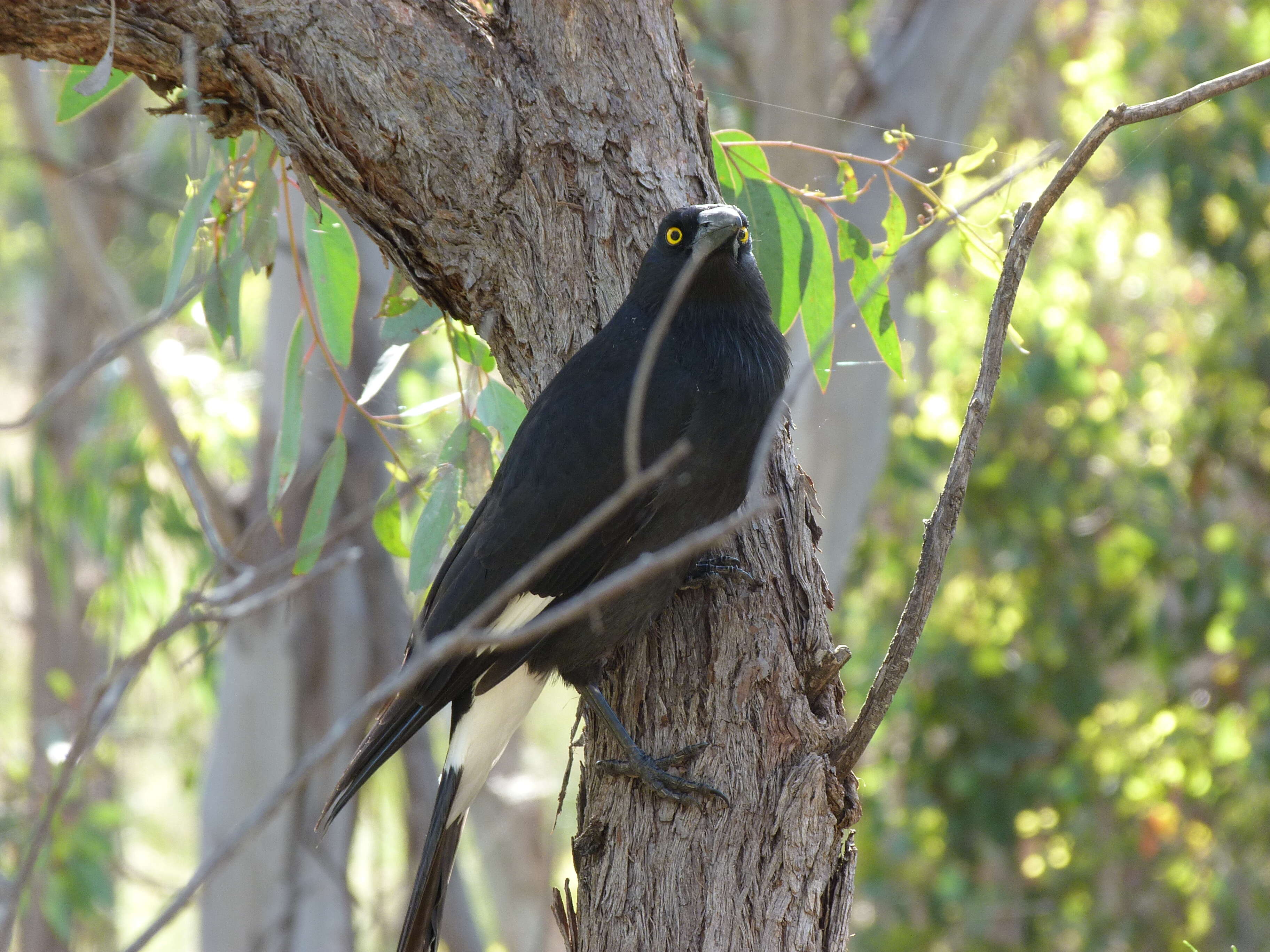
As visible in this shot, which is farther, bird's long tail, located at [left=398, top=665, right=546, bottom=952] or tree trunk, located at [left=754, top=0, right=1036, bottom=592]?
tree trunk, located at [left=754, top=0, right=1036, bottom=592]

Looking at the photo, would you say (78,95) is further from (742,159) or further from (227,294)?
(742,159)

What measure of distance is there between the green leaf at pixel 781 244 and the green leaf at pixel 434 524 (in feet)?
1.46

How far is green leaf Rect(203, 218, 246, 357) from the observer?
162 cm

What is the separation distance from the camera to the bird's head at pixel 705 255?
124 cm

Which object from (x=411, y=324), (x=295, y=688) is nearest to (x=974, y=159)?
(x=411, y=324)

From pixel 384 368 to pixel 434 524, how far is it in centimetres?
23

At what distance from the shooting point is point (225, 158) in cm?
160

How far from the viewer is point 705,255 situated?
1.15 metres

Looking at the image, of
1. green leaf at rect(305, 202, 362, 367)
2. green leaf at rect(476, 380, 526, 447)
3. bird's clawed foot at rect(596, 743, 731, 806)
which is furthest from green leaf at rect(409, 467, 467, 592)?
bird's clawed foot at rect(596, 743, 731, 806)

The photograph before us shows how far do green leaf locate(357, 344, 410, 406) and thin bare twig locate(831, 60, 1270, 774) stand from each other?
774 mm

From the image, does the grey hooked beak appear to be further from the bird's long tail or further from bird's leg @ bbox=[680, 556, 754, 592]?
the bird's long tail

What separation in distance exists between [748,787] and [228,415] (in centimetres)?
296

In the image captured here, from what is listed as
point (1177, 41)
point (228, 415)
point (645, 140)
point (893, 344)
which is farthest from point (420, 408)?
point (1177, 41)

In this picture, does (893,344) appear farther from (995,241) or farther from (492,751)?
(492,751)
